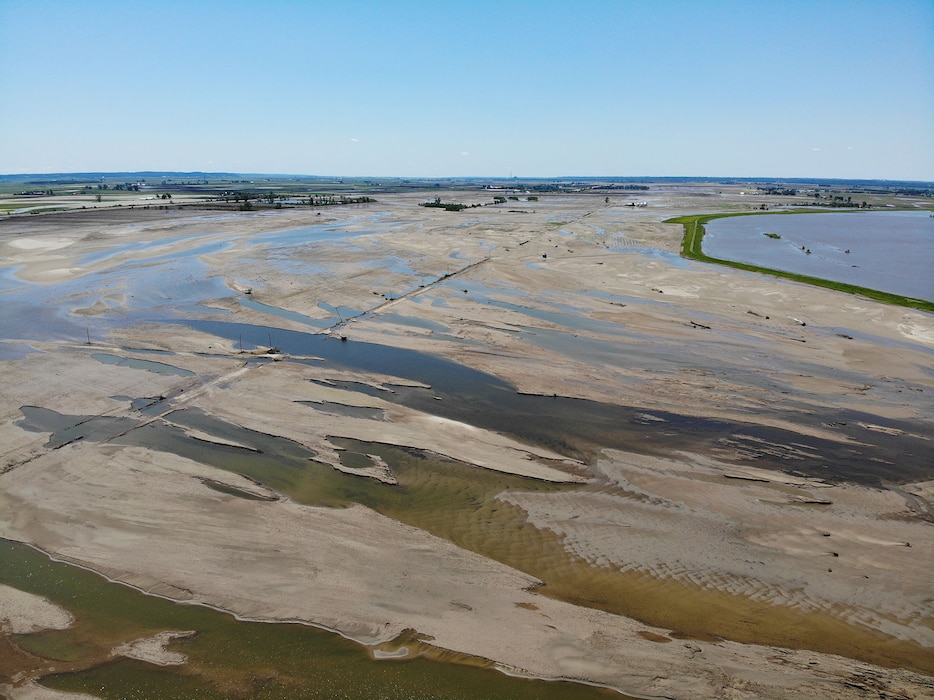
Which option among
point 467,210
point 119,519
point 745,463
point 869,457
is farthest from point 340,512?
point 467,210

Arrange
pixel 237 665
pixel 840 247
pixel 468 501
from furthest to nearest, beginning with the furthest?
pixel 840 247 < pixel 468 501 < pixel 237 665

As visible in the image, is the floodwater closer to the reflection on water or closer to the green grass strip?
the green grass strip

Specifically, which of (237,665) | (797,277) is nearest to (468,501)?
(237,665)

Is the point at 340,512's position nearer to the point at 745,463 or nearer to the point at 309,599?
the point at 309,599

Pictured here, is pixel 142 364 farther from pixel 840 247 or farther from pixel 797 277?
pixel 840 247

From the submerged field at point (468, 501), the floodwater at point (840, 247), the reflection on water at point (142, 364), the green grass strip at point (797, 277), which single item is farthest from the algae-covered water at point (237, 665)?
the floodwater at point (840, 247)

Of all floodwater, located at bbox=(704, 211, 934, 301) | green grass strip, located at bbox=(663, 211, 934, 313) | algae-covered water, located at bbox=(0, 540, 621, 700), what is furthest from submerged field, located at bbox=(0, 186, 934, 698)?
floodwater, located at bbox=(704, 211, 934, 301)

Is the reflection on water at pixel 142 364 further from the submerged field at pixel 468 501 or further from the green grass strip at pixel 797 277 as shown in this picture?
the green grass strip at pixel 797 277
